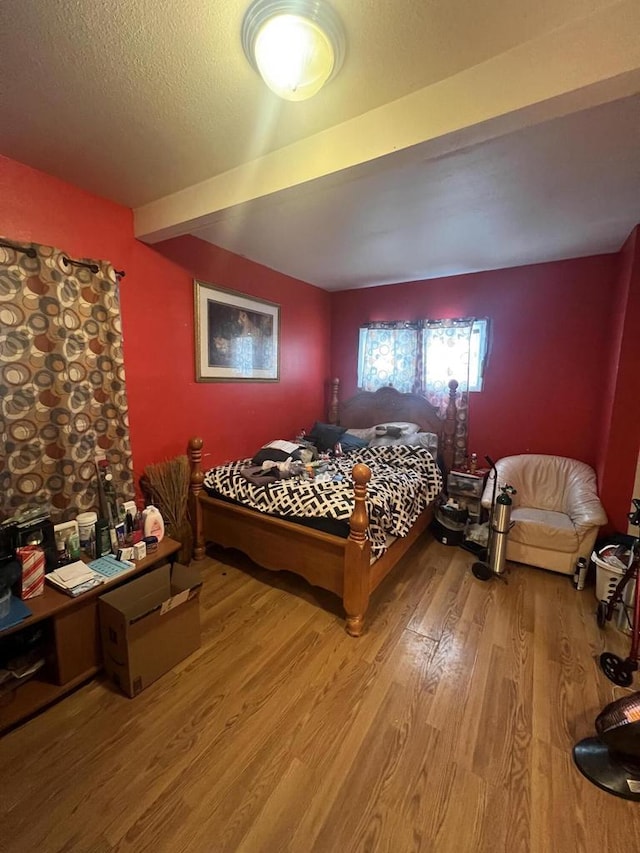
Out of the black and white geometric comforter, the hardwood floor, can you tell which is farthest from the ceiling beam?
the hardwood floor

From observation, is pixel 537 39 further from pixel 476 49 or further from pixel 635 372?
pixel 635 372

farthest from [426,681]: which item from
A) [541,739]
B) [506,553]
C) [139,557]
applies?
[139,557]

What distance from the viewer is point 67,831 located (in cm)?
111

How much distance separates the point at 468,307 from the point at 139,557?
3470mm

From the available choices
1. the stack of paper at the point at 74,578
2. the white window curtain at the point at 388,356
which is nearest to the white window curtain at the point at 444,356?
the white window curtain at the point at 388,356

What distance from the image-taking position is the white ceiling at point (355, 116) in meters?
1.01

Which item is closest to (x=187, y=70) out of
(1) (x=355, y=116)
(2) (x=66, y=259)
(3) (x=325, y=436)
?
(1) (x=355, y=116)

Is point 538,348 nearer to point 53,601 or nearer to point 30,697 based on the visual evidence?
point 53,601

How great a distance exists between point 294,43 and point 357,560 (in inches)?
82.2

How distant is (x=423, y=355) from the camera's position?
370 centimetres

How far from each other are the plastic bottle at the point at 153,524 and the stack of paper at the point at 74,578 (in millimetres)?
370

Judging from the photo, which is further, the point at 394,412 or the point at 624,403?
the point at 394,412

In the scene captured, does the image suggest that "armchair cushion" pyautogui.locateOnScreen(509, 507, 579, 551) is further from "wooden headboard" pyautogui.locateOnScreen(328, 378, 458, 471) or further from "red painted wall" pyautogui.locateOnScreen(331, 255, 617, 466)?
"wooden headboard" pyautogui.locateOnScreen(328, 378, 458, 471)

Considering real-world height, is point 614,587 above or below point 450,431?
below
